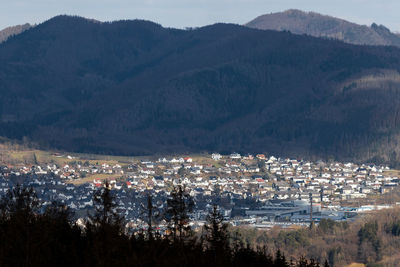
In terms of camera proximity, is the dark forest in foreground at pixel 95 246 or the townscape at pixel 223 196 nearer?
the dark forest in foreground at pixel 95 246

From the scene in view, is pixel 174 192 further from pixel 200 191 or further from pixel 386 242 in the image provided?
pixel 200 191

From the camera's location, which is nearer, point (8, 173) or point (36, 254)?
point (36, 254)

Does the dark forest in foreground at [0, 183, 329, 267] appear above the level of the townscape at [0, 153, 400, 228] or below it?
above

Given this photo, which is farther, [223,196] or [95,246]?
[223,196]

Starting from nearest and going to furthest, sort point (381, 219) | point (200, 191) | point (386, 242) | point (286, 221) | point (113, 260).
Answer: point (113, 260) → point (386, 242) → point (381, 219) → point (286, 221) → point (200, 191)

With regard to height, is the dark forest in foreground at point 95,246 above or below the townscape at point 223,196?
above

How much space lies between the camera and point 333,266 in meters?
114

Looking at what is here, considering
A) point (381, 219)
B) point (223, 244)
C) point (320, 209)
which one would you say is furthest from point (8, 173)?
point (223, 244)

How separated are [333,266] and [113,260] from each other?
68.6m

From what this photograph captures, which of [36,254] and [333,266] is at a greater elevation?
[36,254]

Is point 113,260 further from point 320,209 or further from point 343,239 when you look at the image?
point 320,209

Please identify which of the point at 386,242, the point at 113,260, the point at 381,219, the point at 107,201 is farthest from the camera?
the point at 381,219

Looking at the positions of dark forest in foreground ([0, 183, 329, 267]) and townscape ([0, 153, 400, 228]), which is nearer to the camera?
dark forest in foreground ([0, 183, 329, 267])

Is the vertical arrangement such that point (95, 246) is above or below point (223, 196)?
above
